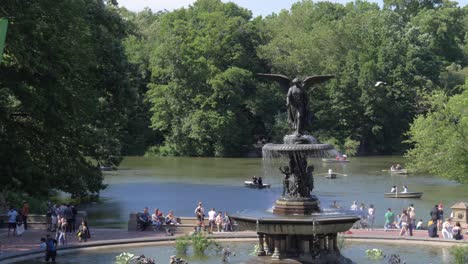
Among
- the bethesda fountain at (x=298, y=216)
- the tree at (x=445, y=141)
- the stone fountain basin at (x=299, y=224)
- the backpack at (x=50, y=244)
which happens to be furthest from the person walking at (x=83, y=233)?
the tree at (x=445, y=141)

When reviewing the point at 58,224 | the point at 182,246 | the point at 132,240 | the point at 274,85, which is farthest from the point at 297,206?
the point at 274,85

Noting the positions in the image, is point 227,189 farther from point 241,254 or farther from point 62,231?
point 241,254

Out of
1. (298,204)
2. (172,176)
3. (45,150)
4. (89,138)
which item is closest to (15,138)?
(45,150)

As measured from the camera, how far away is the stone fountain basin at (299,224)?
899 inches

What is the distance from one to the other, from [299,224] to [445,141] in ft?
76.5

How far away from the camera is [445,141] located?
4434cm

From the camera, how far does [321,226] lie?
75.2 feet

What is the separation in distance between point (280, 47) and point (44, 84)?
72.7m

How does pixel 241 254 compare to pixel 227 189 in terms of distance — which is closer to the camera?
pixel 241 254

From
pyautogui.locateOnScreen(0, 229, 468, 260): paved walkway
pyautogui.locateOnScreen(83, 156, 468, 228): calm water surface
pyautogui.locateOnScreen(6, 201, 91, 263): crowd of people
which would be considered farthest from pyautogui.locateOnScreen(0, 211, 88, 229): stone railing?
pyautogui.locateOnScreen(83, 156, 468, 228): calm water surface

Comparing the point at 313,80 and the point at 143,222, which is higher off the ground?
the point at 313,80

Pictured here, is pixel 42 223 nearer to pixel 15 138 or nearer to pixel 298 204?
pixel 15 138

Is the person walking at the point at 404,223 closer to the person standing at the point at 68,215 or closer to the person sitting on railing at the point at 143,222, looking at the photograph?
the person sitting on railing at the point at 143,222

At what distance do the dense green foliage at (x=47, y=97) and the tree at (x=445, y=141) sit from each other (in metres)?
16.3
